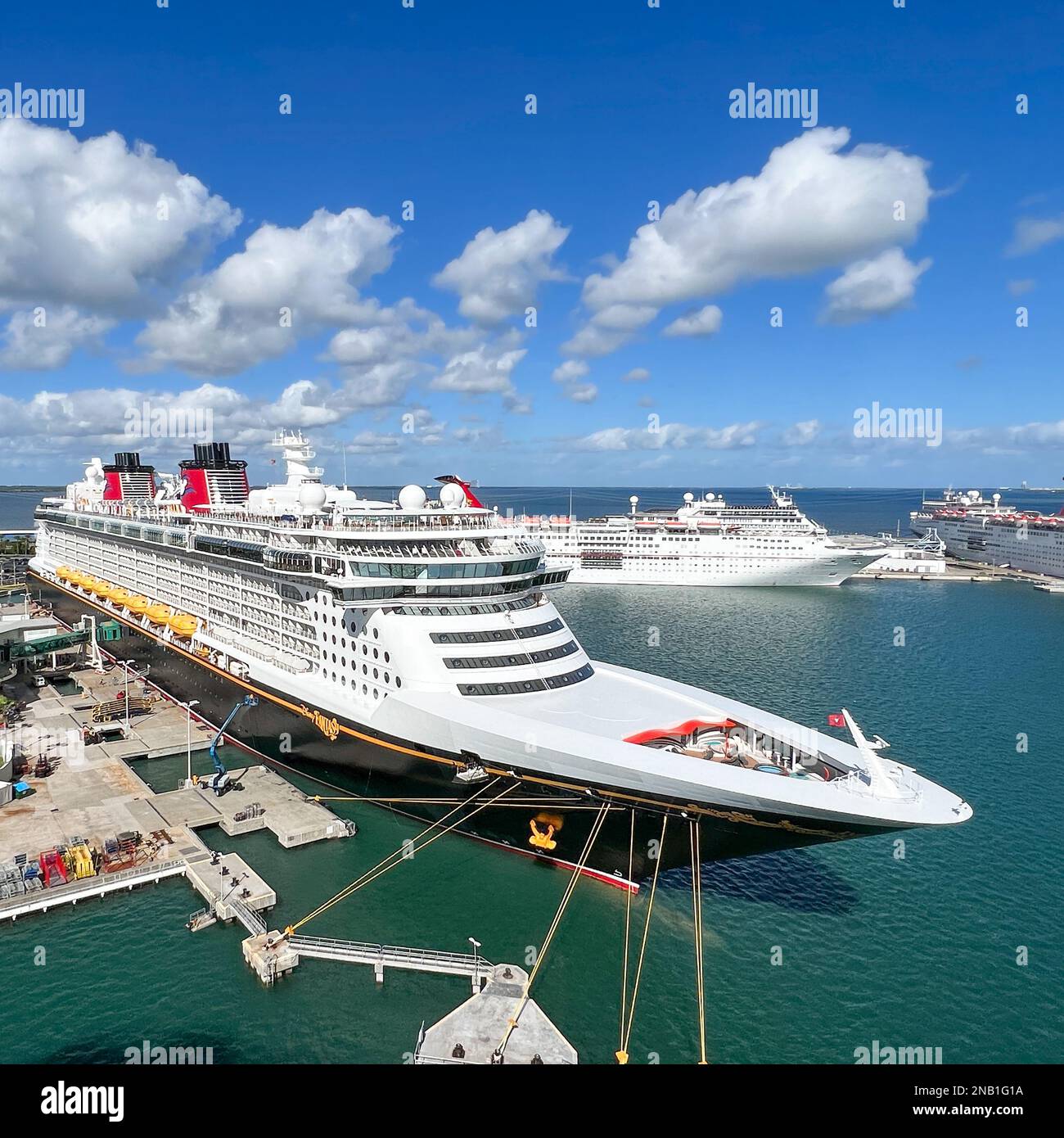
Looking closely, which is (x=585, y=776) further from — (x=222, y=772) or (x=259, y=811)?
(x=222, y=772)

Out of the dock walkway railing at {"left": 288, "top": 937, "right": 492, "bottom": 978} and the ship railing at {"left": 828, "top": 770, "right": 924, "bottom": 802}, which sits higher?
the ship railing at {"left": 828, "top": 770, "right": 924, "bottom": 802}

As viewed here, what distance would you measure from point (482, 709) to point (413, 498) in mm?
9686

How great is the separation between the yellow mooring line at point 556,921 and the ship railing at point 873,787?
228 inches

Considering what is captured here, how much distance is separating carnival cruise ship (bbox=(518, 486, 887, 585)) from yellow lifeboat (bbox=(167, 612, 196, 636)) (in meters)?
51.6

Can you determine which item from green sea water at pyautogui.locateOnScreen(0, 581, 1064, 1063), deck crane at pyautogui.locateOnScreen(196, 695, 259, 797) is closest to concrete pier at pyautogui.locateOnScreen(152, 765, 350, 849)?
deck crane at pyautogui.locateOnScreen(196, 695, 259, 797)

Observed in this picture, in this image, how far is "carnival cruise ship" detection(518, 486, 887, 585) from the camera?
3273 inches

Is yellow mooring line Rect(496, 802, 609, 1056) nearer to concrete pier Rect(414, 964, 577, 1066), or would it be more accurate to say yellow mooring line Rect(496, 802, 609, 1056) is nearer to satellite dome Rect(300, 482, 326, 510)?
concrete pier Rect(414, 964, 577, 1066)

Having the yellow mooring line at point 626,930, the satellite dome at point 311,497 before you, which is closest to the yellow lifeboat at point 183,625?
the satellite dome at point 311,497

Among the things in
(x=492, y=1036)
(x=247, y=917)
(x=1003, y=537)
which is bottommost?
(x=492, y=1036)

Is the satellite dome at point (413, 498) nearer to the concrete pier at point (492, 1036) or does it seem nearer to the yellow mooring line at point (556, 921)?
the yellow mooring line at point (556, 921)

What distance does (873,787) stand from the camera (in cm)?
1733

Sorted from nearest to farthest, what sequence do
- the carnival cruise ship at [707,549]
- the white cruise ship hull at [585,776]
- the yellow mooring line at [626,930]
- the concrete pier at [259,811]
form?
the yellow mooring line at [626,930] → the white cruise ship hull at [585,776] → the concrete pier at [259,811] → the carnival cruise ship at [707,549]

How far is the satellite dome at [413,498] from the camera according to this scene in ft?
88.4

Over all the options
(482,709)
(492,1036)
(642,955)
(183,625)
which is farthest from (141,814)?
(642,955)
